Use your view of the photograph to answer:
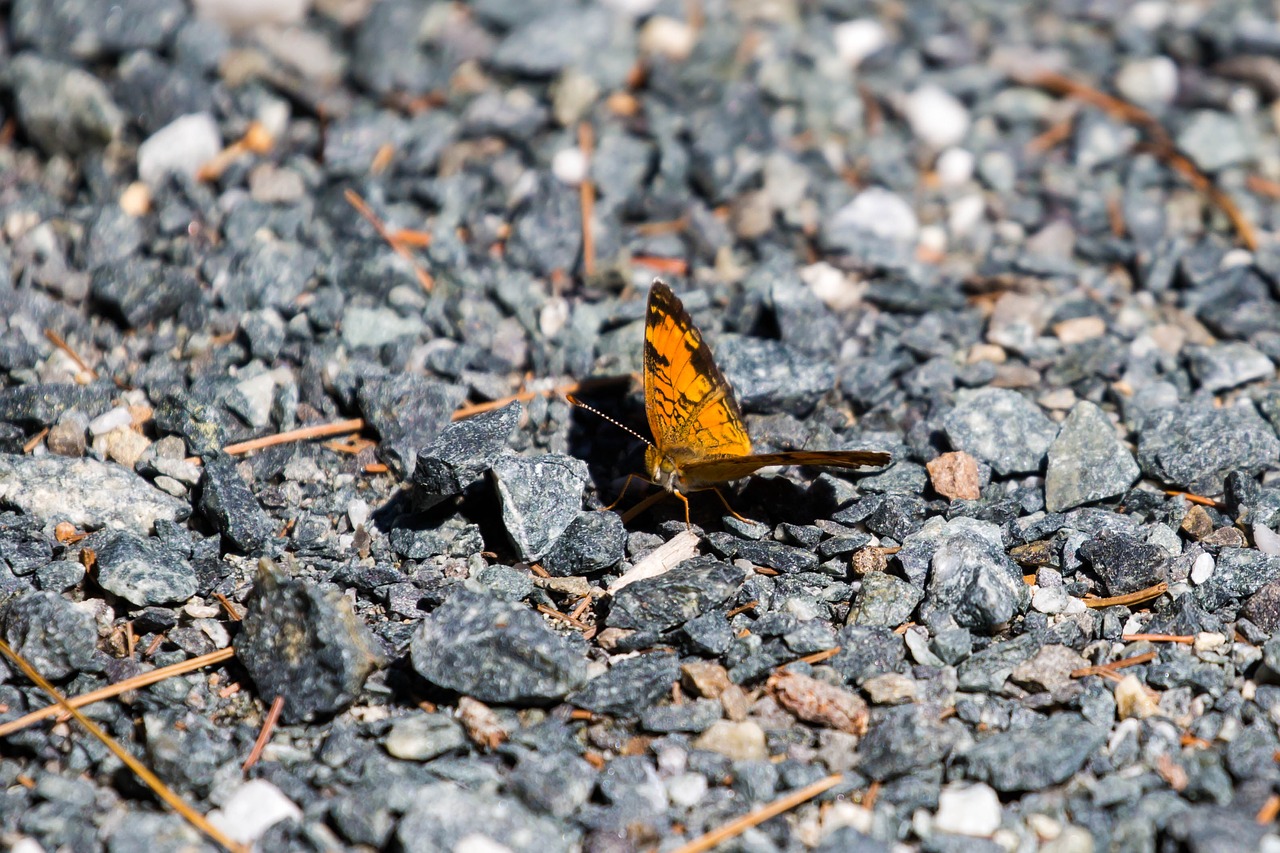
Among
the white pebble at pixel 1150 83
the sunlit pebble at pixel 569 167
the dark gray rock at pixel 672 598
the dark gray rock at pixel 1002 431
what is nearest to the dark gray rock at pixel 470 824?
the dark gray rock at pixel 672 598

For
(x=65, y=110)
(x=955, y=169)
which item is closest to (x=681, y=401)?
(x=955, y=169)

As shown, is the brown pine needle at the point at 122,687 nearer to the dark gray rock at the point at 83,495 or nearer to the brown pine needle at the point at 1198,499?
the dark gray rock at the point at 83,495

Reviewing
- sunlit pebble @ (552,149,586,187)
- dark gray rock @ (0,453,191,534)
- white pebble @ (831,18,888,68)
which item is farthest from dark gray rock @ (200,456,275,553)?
white pebble @ (831,18,888,68)

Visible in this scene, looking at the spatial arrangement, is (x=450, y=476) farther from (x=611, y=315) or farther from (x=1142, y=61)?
(x=1142, y=61)

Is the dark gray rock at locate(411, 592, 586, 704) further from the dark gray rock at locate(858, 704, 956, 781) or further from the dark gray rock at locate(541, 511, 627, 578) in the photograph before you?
Result: the dark gray rock at locate(858, 704, 956, 781)

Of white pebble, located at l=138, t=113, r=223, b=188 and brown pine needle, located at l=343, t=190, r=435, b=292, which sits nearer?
brown pine needle, located at l=343, t=190, r=435, b=292

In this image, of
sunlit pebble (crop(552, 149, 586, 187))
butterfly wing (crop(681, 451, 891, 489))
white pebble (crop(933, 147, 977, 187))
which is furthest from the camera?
white pebble (crop(933, 147, 977, 187))

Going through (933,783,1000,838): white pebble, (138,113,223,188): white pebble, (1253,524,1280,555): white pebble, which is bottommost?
(933,783,1000,838): white pebble
